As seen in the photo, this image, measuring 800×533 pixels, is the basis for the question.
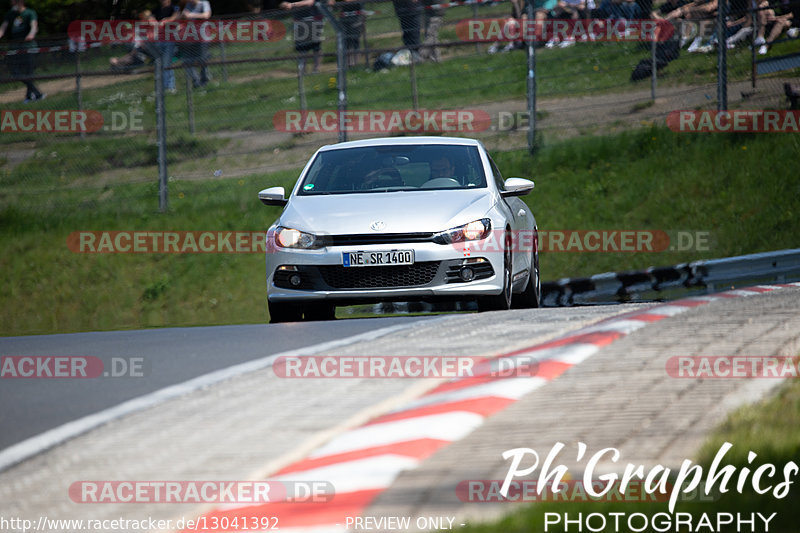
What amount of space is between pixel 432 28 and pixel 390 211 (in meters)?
10.6

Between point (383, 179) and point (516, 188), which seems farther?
point (383, 179)

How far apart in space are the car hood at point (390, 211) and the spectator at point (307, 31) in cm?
897

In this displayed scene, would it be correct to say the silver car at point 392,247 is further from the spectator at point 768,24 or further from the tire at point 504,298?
the spectator at point 768,24

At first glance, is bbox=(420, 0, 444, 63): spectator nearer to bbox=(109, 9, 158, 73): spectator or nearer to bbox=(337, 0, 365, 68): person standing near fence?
bbox=(337, 0, 365, 68): person standing near fence

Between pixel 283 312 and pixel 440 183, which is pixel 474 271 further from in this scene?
pixel 283 312

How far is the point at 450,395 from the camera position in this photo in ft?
18.4

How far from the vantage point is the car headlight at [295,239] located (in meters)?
9.80

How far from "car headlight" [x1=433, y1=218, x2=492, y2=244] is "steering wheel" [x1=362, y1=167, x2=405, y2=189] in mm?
1211

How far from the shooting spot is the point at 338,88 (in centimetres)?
1848

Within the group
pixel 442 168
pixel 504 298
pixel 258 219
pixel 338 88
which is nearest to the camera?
pixel 504 298

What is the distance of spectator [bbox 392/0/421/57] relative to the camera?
1892 cm

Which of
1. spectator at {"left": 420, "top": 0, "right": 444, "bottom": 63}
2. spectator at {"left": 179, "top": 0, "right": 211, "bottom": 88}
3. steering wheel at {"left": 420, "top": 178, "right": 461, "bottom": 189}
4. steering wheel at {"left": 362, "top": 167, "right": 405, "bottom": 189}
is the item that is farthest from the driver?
spectator at {"left": 179, "top": 0, "right": 211, "bottom": 88}

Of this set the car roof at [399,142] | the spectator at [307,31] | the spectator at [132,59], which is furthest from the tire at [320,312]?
the spectator at [132,59]

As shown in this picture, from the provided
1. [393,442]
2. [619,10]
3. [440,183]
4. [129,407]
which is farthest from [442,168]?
[619,10]
